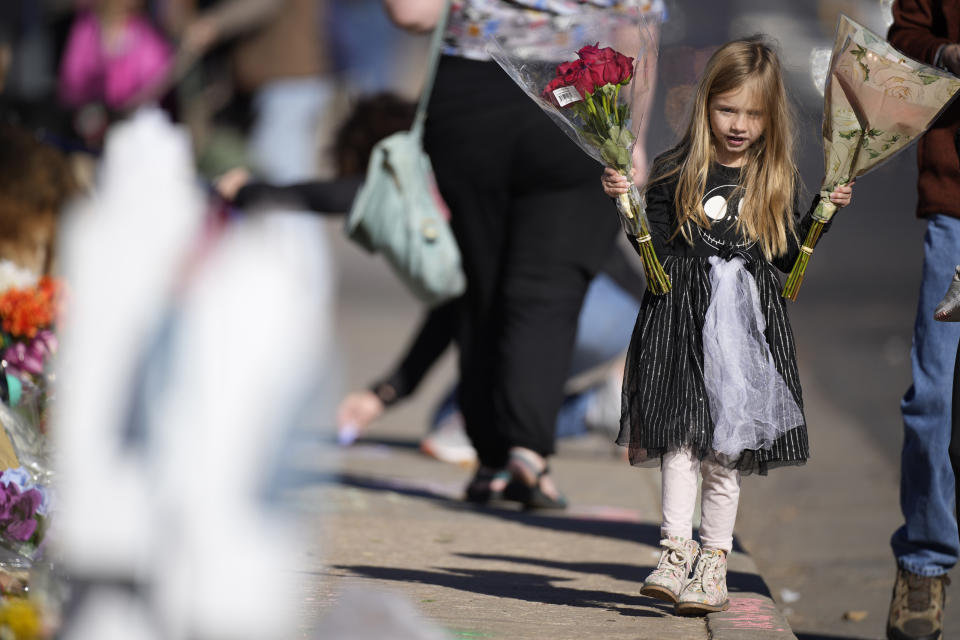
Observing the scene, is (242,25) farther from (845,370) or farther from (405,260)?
(405,260)

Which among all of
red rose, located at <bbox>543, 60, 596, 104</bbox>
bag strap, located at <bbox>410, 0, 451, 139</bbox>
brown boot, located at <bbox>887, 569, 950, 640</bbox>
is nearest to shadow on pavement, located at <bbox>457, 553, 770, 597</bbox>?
brown boot, located at <bbox>887, 569, 950, 640</bbox>

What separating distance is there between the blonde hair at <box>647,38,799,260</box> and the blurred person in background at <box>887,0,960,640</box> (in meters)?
0.50

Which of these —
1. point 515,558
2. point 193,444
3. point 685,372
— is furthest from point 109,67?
point 193,444

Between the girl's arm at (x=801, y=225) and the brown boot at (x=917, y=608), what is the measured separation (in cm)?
89

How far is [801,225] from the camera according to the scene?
3494mm

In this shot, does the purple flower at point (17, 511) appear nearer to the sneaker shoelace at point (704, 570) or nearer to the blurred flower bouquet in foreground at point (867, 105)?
the sneaker shoelace at point (704, 570)

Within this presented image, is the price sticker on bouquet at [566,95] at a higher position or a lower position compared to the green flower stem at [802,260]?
higher

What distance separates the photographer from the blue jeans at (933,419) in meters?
3.80

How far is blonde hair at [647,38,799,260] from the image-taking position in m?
3.48

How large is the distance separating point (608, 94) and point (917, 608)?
1481 mm

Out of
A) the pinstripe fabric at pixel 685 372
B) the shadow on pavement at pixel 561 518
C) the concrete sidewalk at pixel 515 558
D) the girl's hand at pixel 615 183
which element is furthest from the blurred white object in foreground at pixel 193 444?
the shadow on pavement at pixel 561 518

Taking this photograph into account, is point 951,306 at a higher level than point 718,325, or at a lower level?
higher

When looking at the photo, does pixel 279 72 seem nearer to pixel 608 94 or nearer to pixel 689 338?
pixel 608 94

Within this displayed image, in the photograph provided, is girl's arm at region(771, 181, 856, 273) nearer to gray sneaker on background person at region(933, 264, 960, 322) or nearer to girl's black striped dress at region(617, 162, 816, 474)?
girl's black striped dress at region(617, 162, 816, 474)
